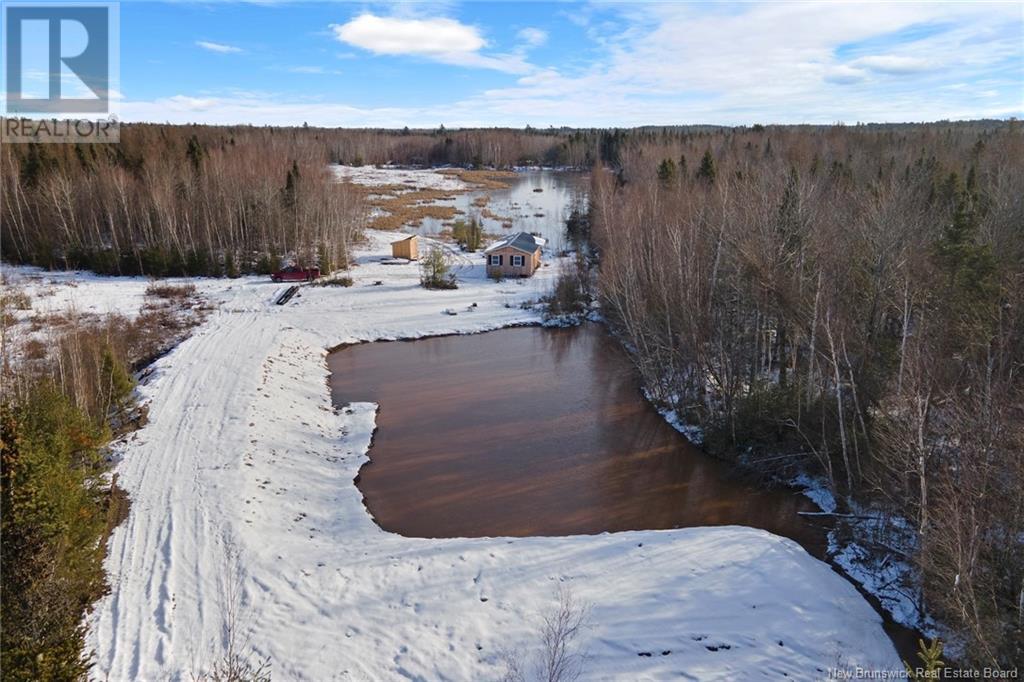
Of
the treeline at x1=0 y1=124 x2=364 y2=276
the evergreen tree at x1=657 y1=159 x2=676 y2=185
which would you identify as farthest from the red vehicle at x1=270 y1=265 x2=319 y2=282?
the evergreen tree at x1=657 y1=159 x2=676 y2=185

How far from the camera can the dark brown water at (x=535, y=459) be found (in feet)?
58.2

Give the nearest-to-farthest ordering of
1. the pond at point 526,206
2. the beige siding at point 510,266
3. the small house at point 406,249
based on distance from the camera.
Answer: the beige siding at point 510,266 → the small house at point 406,249 → the pond at point 526,206

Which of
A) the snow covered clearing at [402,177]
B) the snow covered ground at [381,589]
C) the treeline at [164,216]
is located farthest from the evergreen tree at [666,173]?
the snow covered clearing at [402,177]

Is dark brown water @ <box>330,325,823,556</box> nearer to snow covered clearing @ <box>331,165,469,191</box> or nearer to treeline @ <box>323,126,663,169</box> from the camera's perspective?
snow covered clearing @ <box>331,165,469,191</box>

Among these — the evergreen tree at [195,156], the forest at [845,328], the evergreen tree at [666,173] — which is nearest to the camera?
the forest at [845,328]

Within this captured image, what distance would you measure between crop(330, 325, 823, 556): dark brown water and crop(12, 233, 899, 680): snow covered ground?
1460mm

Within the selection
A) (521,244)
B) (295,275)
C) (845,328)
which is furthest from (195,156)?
(845,328)

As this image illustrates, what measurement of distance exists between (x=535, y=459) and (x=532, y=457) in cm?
16

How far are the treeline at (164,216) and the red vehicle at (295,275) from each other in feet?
4.07

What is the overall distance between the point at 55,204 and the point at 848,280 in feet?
161

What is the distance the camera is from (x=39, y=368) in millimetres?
22234

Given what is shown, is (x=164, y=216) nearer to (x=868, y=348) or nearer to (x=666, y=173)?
(x=666, y=173)

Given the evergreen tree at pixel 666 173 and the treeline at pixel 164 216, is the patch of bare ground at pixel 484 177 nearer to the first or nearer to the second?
the treeline at pixel 164 216

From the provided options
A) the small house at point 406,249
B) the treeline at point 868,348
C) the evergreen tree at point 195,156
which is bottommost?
the treeline at point 868,348
